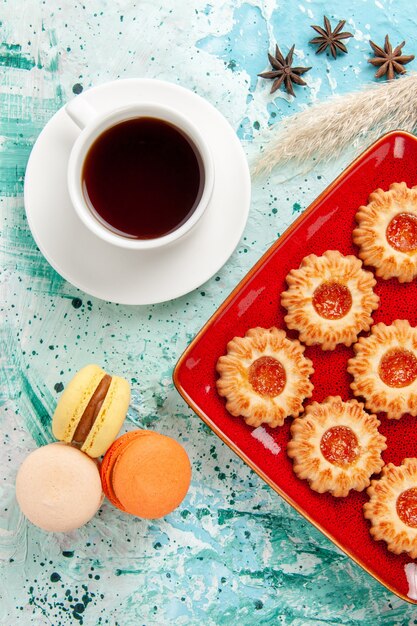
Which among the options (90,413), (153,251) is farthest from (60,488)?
(153,251)

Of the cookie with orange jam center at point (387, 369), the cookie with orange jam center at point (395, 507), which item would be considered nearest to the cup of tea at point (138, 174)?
the cookie with orange jam center at point (387, 369)

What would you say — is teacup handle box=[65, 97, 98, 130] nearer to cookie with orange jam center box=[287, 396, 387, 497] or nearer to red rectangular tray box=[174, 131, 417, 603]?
red rectangular tray box=[174, 131, 417, 603]

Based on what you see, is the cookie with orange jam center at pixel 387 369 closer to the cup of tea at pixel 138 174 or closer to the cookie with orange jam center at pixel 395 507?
the cookie with orange jam center at pixel 395 507

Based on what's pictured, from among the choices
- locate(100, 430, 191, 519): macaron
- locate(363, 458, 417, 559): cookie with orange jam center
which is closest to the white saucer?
locate(100, 430, 191, 519): macaron

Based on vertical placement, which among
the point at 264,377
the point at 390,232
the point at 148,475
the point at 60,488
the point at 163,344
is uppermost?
the point at 390,232

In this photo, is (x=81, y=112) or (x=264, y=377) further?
(x=264, y=377)

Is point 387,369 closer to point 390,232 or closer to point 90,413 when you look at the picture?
point 390,232
